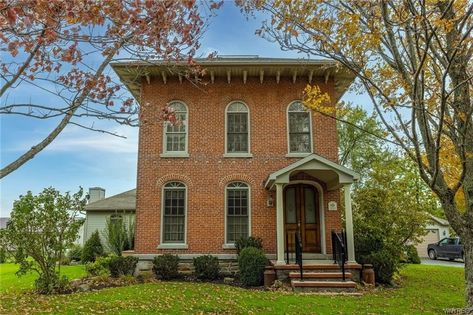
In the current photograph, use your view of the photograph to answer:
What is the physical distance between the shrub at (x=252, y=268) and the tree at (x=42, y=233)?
4.94 metres

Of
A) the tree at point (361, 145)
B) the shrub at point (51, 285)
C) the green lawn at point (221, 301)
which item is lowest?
the green lawn at point (221, 301)

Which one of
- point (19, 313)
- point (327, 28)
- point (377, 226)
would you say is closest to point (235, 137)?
point (377, 226)

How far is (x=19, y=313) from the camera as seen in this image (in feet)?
24.0

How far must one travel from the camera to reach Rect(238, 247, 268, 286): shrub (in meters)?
11.5

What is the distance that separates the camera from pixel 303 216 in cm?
A: 1378

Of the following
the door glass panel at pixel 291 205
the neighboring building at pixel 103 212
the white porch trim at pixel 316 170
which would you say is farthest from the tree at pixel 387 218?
the neighboring building at pixel 103 212

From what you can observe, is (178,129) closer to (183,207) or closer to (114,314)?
(183,207)

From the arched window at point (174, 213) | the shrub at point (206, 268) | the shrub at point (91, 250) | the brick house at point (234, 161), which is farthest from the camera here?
the shrub at point (91, 250)

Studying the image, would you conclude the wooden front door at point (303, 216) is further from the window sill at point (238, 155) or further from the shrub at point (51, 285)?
the shrub at point (51, 285)

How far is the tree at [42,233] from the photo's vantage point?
1029 centimetres

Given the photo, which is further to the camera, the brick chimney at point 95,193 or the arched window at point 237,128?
the brick chimney at point 95,193

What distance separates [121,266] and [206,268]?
2.80 meters

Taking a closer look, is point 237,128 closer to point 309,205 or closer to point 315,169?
point 315,169

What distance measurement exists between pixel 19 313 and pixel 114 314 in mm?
Answer: 1841
